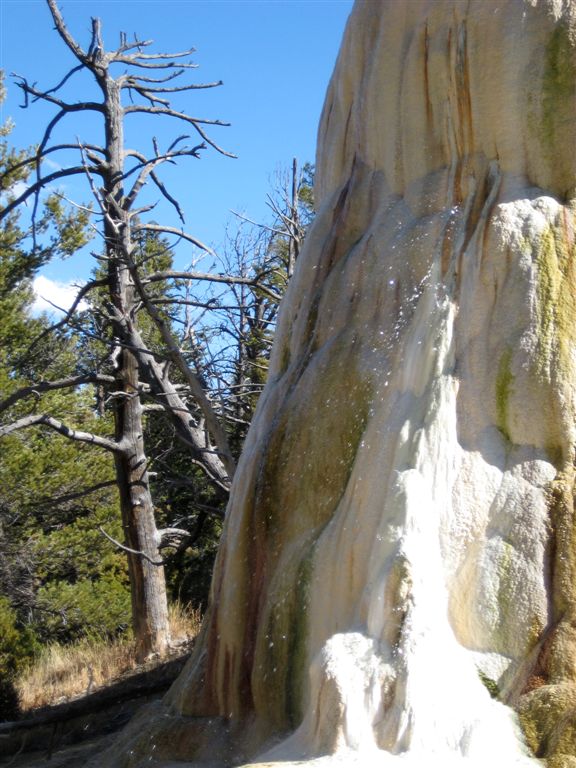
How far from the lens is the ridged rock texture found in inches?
157

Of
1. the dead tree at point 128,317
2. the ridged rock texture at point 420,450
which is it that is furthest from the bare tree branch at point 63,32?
the ridged rock texture at point 420,450

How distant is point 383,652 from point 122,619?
40.0 ft

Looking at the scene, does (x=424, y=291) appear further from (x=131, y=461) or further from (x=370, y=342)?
(x=131, y=461)

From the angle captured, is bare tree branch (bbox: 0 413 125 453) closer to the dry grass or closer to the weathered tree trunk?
the weathered tree trunk

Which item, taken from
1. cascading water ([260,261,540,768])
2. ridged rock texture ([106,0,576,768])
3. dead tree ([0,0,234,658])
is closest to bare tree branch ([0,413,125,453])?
dead tree ([0,0,234,658])

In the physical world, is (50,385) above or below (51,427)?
above

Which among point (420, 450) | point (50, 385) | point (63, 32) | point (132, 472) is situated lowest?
point (420, 450)

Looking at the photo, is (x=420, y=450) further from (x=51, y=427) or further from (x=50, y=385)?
(x=51, y=427)

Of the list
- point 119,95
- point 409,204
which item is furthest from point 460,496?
point 119,95

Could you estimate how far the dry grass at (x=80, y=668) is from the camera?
11125mm

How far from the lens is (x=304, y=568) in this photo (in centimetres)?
488

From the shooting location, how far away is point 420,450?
14.7 ft

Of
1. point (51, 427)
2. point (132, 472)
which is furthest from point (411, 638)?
point (132, 472)

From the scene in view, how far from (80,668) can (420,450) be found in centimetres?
883
